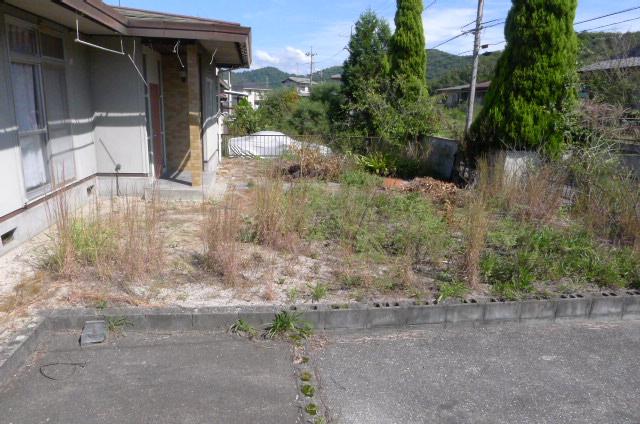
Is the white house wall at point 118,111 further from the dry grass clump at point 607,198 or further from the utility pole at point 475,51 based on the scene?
the utility pole at point 475,51

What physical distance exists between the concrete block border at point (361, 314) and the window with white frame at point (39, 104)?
2.28m

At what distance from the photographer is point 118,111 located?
765 centimetres

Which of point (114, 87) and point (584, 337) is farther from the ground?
point (114, 87)

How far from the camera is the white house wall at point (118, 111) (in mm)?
7453

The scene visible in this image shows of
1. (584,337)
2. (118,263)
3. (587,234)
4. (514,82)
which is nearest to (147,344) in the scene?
(118,263)

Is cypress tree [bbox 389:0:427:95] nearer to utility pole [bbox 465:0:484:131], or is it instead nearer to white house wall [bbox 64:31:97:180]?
utility pole [bbox 465:0:484:131]

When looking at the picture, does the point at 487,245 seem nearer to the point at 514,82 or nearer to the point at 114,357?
the point at 114,357

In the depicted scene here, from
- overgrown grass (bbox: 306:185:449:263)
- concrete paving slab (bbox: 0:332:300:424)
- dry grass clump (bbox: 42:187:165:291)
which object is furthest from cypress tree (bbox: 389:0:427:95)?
concrete paving slab (bbox: 0:332:300:424)

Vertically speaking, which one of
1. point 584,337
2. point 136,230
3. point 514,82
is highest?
point 514,82

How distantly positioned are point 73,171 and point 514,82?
7914 millimetres

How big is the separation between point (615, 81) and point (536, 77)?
9.32 m

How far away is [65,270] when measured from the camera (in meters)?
4.07

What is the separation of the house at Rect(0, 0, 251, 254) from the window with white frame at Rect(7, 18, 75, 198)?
0.01 m

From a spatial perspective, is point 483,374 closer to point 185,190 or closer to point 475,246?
point 475,246
